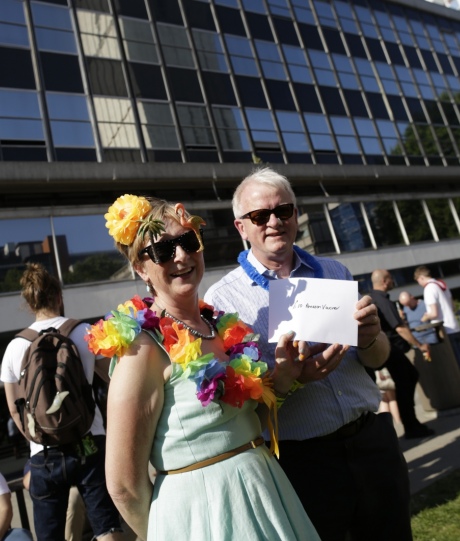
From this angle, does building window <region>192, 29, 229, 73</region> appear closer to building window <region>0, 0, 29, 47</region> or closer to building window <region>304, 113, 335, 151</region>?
building window <region>304, 113, 335, 151</region>

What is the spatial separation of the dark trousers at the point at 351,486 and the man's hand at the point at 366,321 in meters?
0.46

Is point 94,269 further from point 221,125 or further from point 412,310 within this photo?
point 412,310

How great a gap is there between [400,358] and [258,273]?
490cm

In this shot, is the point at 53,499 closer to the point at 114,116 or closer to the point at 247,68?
the point at 114,116

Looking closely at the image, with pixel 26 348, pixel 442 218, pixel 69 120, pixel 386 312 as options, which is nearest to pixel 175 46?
pixel 69 120

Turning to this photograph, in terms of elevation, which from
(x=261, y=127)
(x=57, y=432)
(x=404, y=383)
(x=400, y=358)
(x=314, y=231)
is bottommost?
(x=404, y=383)

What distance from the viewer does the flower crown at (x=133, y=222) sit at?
2125 millimetres

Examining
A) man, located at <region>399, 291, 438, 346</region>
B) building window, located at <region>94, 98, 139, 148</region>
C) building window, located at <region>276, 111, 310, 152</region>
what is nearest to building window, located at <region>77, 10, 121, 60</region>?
building window, located at <region>94, 98, 139, 148</region>

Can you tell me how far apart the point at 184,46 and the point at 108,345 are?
21265mm

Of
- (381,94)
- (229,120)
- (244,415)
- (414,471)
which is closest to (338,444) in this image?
(244,415)

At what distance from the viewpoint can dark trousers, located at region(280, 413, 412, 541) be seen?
2365 mm

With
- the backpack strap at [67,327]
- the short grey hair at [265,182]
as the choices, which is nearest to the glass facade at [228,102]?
the backpack strap at [67,327]

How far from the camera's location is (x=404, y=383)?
22.6ft

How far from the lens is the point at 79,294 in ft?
52.5
